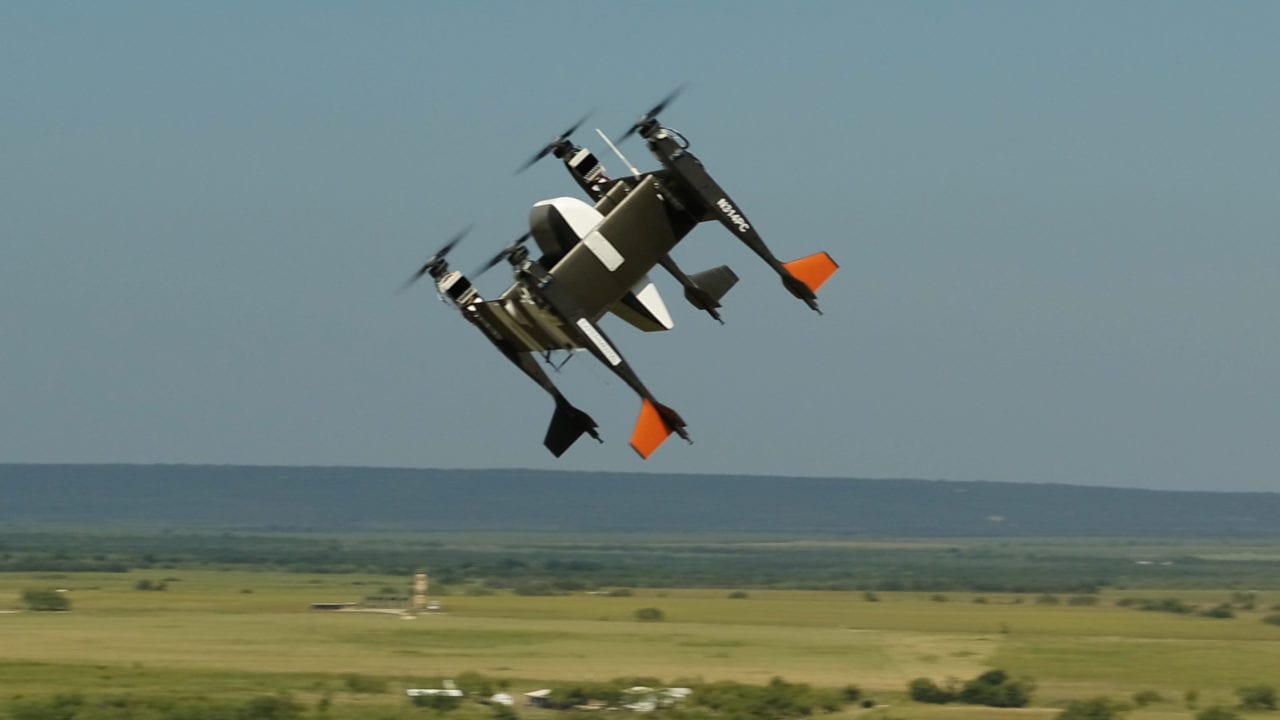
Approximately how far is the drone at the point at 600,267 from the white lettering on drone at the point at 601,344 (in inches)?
0.8

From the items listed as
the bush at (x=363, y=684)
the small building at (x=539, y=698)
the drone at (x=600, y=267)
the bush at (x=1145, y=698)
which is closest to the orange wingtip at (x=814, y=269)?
the drone at (x=600, y=267)

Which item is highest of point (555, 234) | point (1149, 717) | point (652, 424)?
point (555, 234)

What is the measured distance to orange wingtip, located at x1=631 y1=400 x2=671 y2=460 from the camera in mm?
46250

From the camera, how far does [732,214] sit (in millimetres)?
48812

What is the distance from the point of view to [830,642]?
179875 millimetres

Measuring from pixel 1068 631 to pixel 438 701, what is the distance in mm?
80593

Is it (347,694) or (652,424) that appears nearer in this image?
(652,424)

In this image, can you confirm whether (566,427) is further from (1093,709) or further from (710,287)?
(1093,709)

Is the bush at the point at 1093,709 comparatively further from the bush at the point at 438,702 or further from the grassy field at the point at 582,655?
the bush at the point at 438,702

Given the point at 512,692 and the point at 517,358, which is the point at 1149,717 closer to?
the point at 512,692

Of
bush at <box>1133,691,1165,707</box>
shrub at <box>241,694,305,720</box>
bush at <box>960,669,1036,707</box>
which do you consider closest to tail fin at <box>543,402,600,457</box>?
shrub at <box>241,694,305,720</box>

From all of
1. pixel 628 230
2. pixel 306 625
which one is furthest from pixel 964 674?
pixel 628 230

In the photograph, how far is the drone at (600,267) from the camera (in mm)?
47250

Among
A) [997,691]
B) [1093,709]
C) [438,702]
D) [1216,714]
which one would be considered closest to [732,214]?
[438,702]
